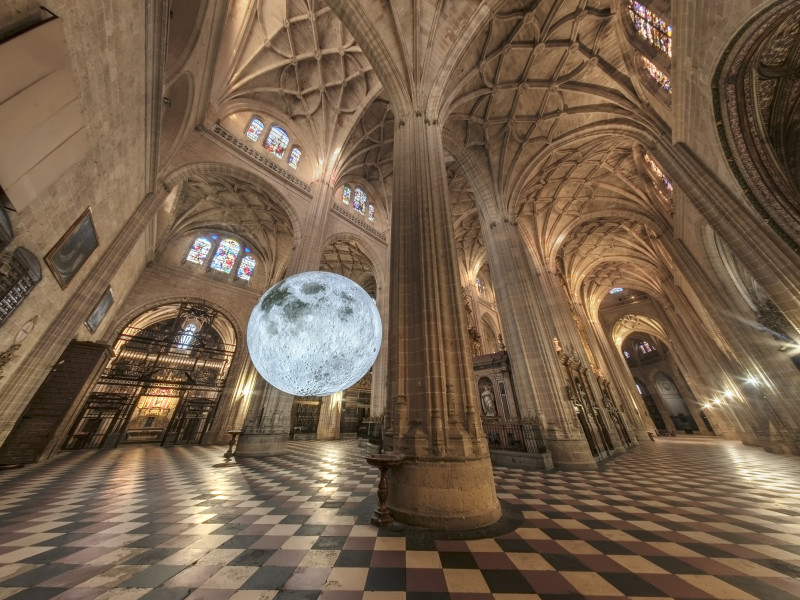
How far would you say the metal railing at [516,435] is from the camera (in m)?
7.99

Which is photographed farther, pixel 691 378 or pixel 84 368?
pixel 691 378

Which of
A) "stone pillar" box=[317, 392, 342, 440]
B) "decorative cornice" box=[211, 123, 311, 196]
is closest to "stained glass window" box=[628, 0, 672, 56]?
"decorative cornice" box=[211, 123, 311, 196]

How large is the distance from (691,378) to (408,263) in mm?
30165

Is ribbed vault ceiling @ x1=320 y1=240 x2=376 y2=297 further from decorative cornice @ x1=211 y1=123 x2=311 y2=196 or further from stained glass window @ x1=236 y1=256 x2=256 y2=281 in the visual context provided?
decorative cornice @ x1=211 y1=123 x2=311 y2=196

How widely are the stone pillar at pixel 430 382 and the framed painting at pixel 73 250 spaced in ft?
21.5

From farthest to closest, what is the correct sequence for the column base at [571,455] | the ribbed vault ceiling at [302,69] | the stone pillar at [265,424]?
the ribbed vault ceiling at [302,69], the stone pillar at [265,424], the column base at [571,455]

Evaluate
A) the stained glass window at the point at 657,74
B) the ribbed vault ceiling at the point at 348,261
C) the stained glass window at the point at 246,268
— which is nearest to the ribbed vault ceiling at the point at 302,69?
the ribbed vault ceiling at the point at 348,261

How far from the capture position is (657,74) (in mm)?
Result: 9336

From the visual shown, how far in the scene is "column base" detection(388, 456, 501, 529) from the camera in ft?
11.1

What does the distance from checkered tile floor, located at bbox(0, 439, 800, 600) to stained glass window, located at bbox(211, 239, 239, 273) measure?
13.3 meters

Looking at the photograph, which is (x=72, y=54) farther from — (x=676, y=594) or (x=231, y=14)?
(x=231, y=14)

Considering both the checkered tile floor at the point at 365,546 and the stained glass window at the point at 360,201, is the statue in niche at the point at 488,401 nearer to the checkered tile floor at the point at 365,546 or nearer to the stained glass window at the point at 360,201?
the checkered tile floor at the point at 365,546

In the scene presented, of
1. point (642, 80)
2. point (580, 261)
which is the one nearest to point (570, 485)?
point (642, 80)

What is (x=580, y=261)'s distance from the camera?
2230 cm
